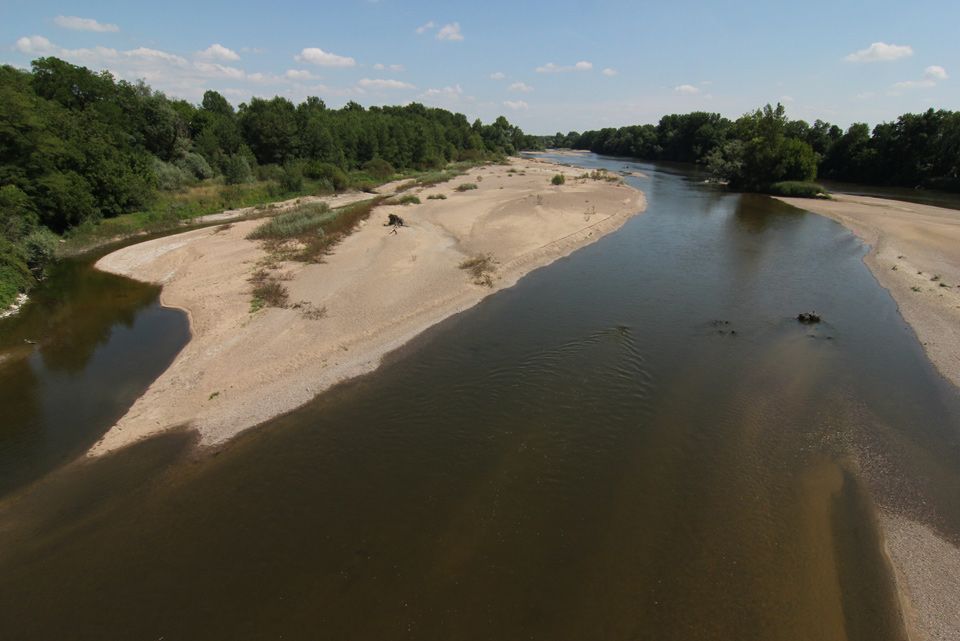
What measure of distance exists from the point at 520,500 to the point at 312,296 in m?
17.7

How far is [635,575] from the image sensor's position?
33.8 ft

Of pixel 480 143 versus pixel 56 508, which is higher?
pixel 480 143

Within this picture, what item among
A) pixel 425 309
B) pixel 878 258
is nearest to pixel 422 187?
pixel 425 309

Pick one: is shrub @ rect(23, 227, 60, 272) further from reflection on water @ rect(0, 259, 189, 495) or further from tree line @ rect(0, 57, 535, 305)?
reflection on water @ rect(0, 259, 189, 495)

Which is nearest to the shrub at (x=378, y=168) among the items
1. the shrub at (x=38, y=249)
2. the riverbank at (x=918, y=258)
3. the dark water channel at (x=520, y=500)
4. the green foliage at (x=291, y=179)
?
the green foliage at (x=291, y=179)

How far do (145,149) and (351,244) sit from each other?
41473 millimetres

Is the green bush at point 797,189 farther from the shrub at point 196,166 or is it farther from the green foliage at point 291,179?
the shrub at point 196,166

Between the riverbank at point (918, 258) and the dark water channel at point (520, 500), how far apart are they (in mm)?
1488

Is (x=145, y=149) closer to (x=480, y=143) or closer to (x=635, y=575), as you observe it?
(x=635, y=575)

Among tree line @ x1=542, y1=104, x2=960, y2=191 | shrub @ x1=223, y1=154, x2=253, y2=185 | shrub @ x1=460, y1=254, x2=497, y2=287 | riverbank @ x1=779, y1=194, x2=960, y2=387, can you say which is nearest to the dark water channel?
riverbank @ x1=779, y1=194, x2=960, y2=387

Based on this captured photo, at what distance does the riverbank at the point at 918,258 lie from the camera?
2139cm

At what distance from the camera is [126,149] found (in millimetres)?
48031

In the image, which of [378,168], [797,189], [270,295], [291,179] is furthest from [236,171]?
[797,189]

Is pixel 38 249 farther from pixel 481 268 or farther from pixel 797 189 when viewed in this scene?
pixel 797 189
